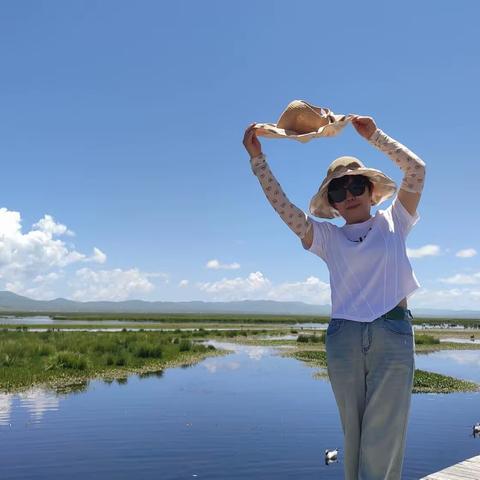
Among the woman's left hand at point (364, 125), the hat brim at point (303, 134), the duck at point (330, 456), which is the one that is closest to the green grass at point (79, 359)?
the duck at point (330, 456)

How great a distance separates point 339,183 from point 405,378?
4.01 ft

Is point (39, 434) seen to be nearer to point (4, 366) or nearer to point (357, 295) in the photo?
point (4, 366)

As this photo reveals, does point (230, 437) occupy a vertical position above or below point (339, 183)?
below

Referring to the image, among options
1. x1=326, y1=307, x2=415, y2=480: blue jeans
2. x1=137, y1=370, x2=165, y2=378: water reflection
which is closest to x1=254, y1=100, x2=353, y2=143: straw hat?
x1=326, y1=307, x2=415, y2=480: blue jeans

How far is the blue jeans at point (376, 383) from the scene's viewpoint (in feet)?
9.80

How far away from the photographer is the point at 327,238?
336 centimetres

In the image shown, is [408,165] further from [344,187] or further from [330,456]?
[330,456]

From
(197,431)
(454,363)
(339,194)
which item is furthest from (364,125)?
(454,363)

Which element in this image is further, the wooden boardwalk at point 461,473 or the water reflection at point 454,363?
the water reflection at point 454,363

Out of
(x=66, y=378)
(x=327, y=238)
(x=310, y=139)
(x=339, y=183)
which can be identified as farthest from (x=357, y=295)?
(x=66, y=378)

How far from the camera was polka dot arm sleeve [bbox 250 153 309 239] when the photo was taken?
342 cm

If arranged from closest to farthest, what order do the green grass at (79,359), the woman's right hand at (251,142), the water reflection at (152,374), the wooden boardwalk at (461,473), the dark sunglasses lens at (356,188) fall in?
the dark sunglasses lens at (356,188) < the woman's right hand at (251,142) < the wooden boardwalk at (461,473) < the green grass at (79,359) < the water reflection at (152,374)

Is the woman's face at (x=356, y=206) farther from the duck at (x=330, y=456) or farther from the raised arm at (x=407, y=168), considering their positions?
the duck at (x=330, y=456)

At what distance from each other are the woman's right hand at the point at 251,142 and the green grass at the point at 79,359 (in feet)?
66.3
